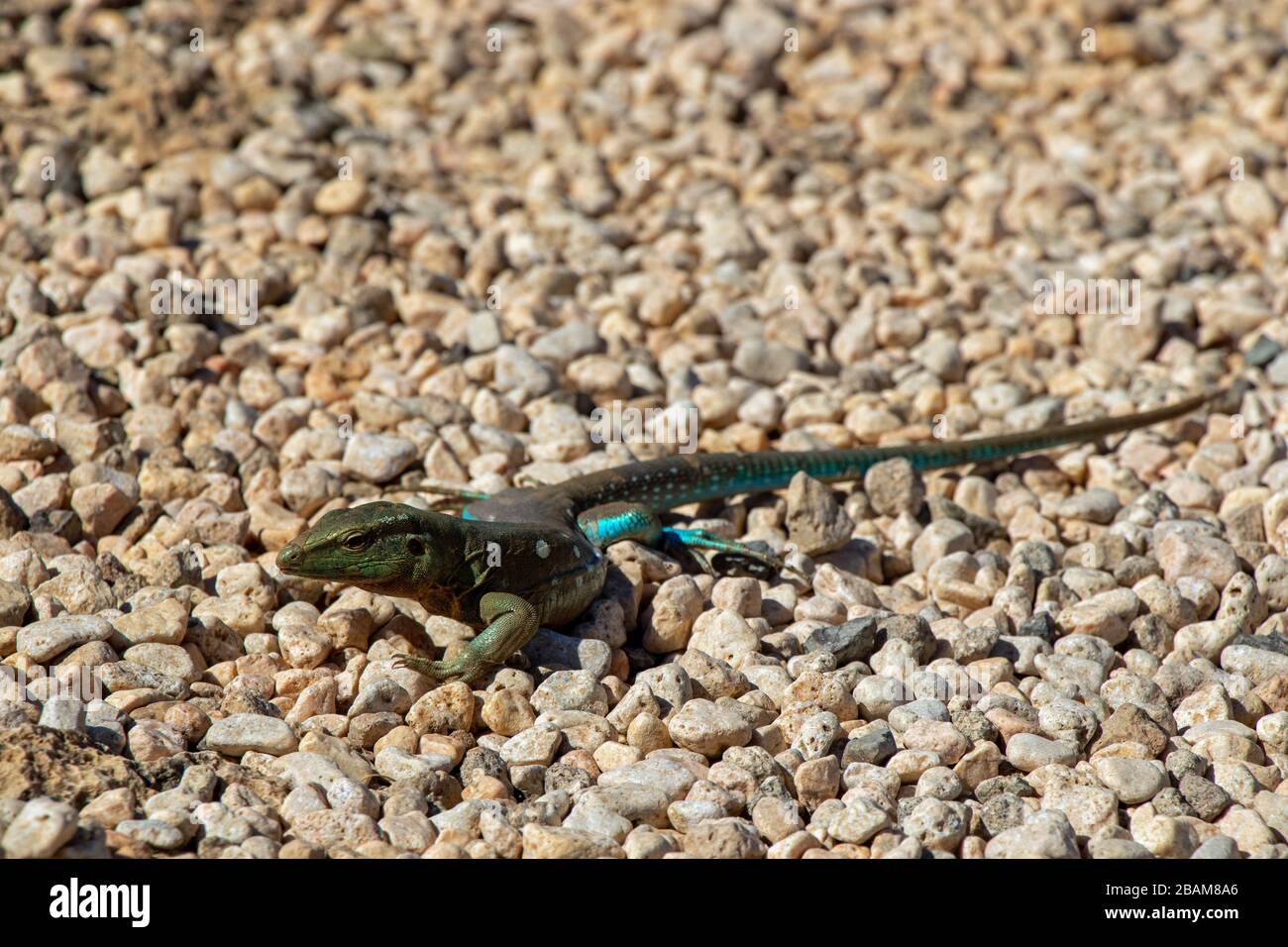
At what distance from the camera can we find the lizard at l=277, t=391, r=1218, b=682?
4.55 m

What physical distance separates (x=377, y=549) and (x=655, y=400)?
2294mm

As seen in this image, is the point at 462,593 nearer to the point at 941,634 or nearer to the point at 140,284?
the point at 941,634

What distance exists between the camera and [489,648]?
4.53 meters

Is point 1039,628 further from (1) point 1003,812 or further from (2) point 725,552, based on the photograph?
(2) point 725,552

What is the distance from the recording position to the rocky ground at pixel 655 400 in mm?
4086

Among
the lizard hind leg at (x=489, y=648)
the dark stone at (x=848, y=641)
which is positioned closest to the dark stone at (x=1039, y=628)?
the dark stone at (x=848, y=641)

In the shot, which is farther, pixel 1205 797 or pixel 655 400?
pixel 655 400

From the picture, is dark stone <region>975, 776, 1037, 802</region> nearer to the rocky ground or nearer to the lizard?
the rocky ground

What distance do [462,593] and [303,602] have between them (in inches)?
25.2

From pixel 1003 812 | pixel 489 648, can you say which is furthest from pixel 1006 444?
pixel 489 648

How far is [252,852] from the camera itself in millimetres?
3611

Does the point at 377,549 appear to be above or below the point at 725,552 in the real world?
above

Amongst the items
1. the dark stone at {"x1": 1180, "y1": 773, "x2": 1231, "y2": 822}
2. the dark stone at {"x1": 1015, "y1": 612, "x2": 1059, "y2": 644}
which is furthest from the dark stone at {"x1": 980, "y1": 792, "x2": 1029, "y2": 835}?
the dark stone at {"x1": 1015, "y1": 612, "x2": 1059, "y2": 644}

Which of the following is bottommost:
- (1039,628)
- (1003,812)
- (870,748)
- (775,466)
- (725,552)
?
(1003,812)
